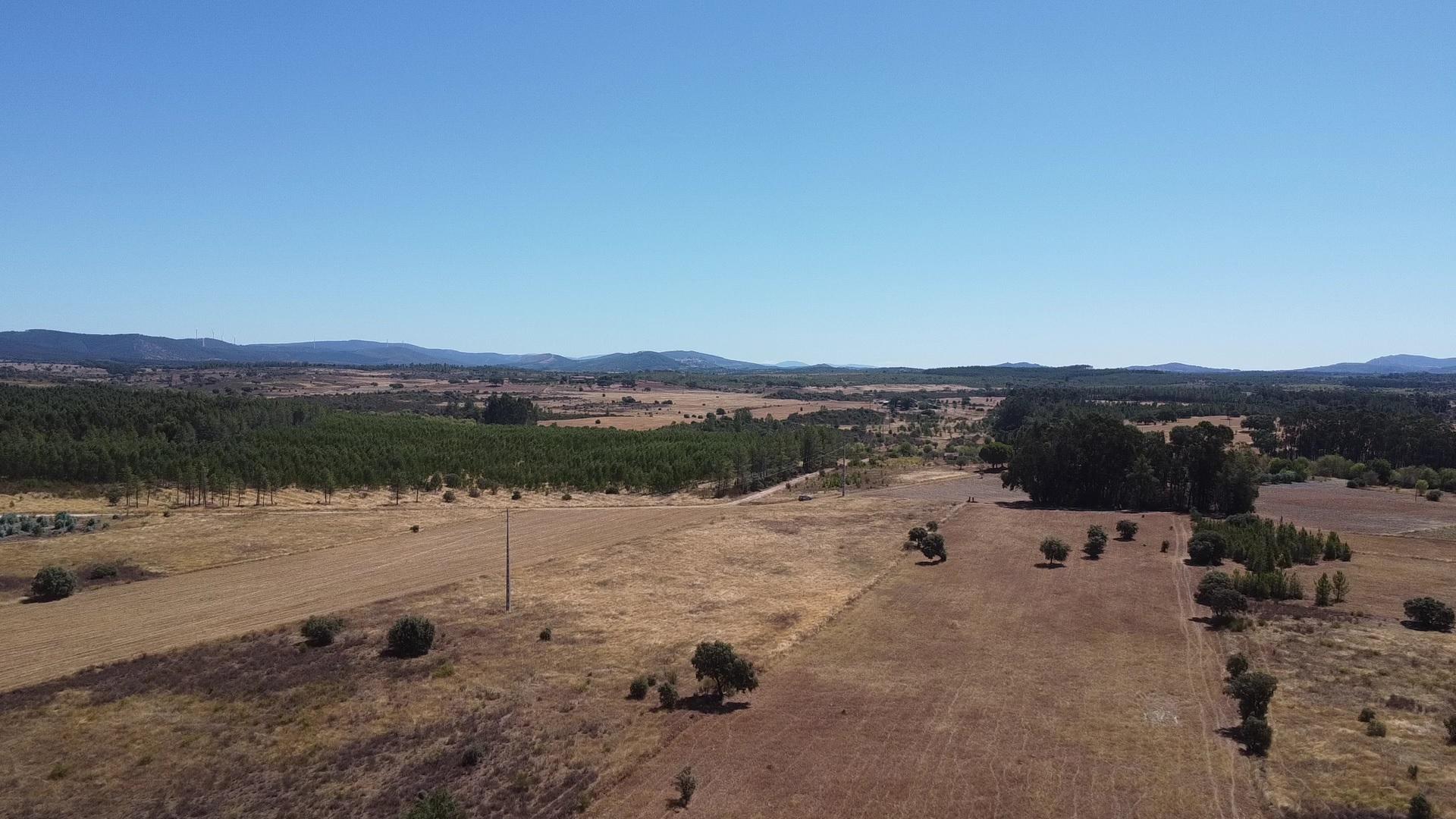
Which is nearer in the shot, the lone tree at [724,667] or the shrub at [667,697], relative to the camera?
the shrub at [667,697]

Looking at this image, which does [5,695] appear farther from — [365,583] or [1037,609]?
[1037,609]

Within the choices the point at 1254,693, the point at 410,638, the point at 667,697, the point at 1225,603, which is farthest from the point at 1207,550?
the point at 410,638

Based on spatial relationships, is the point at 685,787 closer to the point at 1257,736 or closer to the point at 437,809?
the point at 437,809

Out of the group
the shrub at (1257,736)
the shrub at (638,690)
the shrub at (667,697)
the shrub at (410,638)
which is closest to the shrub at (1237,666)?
the shrub at (1257,736)

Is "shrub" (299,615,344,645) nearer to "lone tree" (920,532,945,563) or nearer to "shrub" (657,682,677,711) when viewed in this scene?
"shrub" (657,682,677,711)

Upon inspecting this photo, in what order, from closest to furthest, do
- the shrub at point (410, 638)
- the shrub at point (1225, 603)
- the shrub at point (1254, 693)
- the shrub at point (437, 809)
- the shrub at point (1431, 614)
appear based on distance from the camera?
the shrub at point (437, 809)
the shrub at point (1254, 693)
the shrub at point (410, 638)
the shrub at point (1431, 614)
the shrub at point (1225, 603)

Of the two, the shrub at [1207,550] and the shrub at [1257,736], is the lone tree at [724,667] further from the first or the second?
the shrub at [1207,550]
